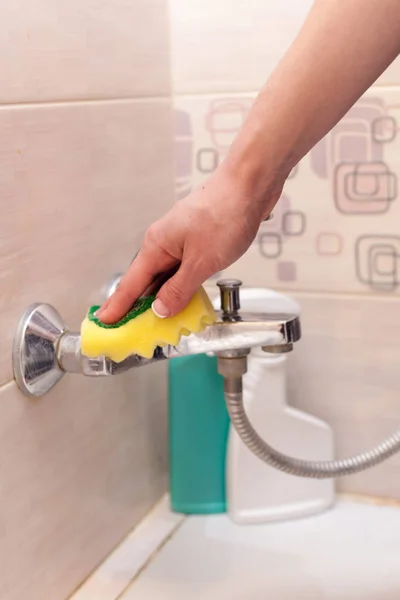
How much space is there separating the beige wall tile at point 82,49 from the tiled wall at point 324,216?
0.05 metres

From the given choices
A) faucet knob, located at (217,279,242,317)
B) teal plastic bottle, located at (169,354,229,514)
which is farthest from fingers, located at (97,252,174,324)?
teal plastic bottle, located at (169,354,229,514)

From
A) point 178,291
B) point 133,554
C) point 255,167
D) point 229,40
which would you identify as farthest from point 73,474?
point 229,40

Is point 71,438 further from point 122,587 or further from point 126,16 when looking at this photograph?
point 126,16

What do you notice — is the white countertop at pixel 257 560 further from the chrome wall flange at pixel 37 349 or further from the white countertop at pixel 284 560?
the chrome wall flange at pixel 37 349

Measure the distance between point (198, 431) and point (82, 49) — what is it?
1.32 feet

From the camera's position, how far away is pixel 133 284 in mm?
544

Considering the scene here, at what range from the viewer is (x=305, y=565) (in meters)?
0.72

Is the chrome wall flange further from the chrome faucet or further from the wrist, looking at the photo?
the wrist

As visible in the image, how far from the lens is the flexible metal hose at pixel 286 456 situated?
69 centimetres

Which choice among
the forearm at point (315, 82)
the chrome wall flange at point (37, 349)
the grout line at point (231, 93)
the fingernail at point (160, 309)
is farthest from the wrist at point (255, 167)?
the grout line at point (231, 93)

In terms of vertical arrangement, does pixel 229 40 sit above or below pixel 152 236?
above

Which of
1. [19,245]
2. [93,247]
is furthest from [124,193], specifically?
[19,245]

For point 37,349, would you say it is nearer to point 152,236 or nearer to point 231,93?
point 152,236

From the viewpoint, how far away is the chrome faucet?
0.58 metres
